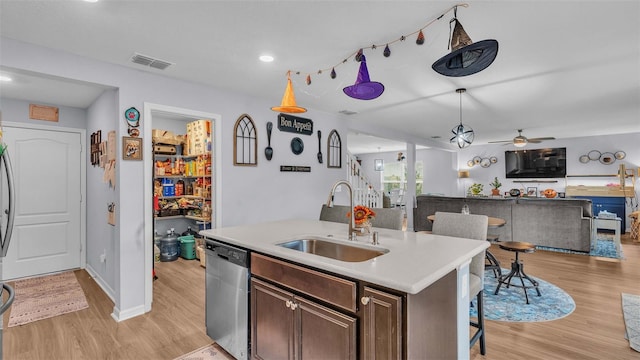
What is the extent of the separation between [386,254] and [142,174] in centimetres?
265

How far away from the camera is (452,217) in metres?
2.48

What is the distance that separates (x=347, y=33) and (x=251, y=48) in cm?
85

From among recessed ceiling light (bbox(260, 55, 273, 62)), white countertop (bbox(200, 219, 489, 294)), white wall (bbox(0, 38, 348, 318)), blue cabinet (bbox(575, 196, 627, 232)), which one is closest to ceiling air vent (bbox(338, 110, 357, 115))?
white wall (bbox(0, 38, 348, 318))

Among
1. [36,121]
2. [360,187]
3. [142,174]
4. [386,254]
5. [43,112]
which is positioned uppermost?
[43,112]

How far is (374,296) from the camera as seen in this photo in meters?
1.38

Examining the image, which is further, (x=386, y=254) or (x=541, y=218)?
(x=541, y=218)

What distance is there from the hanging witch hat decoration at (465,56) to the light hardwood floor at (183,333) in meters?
2.06

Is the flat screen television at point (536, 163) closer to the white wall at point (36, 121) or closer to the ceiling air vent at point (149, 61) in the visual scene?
the ceiling air vent at point (149, 61)

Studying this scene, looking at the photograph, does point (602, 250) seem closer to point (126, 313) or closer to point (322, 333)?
point (322, 333)

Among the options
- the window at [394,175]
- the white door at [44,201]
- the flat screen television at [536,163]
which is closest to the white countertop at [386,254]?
the white door at [44,201]

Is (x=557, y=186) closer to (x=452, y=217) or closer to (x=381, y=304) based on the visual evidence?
(x=452, y=217)

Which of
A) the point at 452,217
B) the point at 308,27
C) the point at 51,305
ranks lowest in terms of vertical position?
the point at 51,305

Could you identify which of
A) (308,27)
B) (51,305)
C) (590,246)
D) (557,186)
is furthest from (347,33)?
(557,186)

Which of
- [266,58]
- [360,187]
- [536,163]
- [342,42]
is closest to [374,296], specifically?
[342,42]
